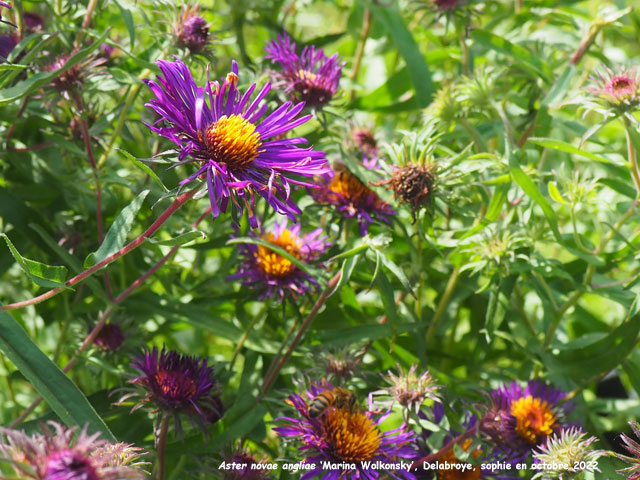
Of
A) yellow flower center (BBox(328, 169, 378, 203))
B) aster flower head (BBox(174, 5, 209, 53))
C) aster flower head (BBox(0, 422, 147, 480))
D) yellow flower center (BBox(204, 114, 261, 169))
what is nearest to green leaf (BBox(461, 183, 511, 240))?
yellow flower center (BBox(328, 169, 378, 203))

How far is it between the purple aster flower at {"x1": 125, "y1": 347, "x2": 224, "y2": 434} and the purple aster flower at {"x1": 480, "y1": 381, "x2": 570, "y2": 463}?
0.40 meters

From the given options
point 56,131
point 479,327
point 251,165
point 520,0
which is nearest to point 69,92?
point 56,131

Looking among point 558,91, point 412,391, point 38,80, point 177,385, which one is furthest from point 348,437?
point 558,91

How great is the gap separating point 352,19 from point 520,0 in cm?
41

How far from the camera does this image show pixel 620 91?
A: 104 cm

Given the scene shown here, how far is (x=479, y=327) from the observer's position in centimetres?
142

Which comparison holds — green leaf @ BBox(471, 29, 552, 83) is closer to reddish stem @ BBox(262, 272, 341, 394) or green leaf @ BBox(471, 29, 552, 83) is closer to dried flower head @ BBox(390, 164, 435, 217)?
dried flower head @ BBox(390, 164, 435, 217)

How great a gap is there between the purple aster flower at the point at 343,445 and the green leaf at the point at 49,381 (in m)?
0.26

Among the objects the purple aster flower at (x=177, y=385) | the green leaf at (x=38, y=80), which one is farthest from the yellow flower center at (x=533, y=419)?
the green leaf at (x=38, y=80)

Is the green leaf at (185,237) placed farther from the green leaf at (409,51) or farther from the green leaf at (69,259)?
the green leaf at (409,51)

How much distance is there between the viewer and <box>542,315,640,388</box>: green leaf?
1.15 meters

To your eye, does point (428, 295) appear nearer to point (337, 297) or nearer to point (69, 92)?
point (337, 297)

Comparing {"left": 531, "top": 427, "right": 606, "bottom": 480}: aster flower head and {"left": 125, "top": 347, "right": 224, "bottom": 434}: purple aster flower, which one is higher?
{"left": 125, "top": 347, "right": 224, "bottom": 434}: purple aster flower

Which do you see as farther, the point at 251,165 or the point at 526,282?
the point at 526,282
